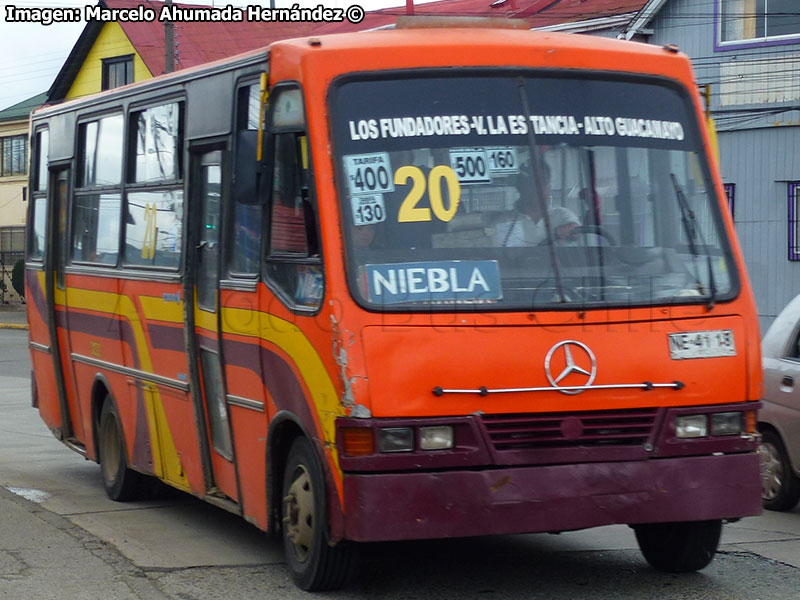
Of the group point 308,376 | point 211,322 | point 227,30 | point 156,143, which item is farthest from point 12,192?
point 308,376

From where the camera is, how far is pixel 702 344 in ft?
22.8

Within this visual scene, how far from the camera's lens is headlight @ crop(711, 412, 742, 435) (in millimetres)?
6918

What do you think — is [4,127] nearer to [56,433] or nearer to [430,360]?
[56,433]

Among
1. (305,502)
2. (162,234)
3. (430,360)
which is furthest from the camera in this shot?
(162,234)

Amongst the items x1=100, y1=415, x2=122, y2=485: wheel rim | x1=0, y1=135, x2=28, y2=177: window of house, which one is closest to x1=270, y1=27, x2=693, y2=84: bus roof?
x1=100, y1=415, x2=122, y2=485: wheel rim

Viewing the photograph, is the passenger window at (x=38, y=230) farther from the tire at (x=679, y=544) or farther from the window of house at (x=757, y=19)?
the window of house at (x=757, y=19)

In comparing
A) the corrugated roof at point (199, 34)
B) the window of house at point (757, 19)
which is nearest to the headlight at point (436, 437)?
the window of house at point (757, 19)

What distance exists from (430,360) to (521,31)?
6.94 feet

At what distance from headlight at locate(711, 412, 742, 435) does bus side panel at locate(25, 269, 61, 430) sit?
6.80 m

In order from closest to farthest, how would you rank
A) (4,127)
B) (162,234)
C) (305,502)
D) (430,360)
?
(430,360)
(305,502)
(162,234)
(4,127)

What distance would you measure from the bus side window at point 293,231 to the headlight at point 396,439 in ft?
2.45

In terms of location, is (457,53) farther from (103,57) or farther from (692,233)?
(103,57)

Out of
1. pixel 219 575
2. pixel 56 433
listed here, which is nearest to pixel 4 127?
pixel 56 433

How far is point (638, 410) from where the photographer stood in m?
6.82
